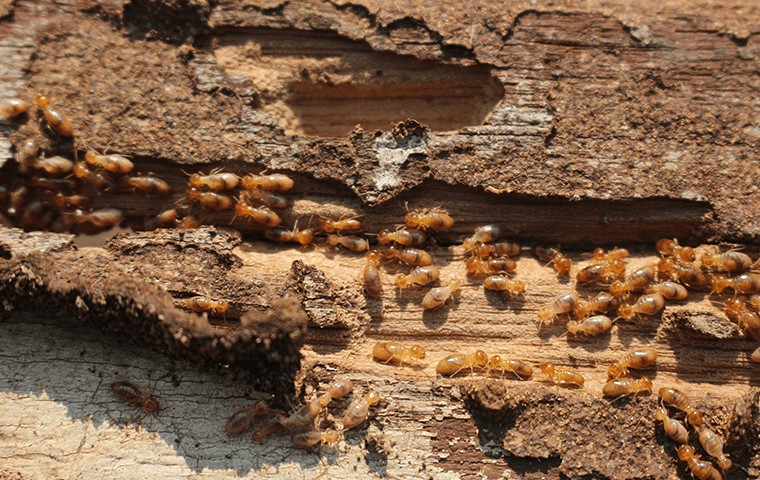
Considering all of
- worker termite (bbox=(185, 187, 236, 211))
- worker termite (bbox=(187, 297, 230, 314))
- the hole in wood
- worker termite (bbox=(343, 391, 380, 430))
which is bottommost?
worker termite (bbox=(343, 391, 380, 430))

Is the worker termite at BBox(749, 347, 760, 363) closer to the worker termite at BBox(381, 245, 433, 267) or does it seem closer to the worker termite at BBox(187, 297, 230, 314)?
the worker termite at BBox(381, 245, 433, 267)

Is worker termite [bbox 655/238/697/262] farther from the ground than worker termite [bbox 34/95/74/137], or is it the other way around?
worker termite [bbox 655/238/697/262]

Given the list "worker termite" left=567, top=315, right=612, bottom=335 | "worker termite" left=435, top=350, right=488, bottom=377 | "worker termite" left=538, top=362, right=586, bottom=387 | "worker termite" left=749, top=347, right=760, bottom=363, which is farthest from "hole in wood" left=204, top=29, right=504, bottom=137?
"worker termite" left=749, top=347, right=760, bottom=363

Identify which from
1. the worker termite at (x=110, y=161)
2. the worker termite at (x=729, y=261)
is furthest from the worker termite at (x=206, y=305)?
the worker termite at (x=729, y=261)

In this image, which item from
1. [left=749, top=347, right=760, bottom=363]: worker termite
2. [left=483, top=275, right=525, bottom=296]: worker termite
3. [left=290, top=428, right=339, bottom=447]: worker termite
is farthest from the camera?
[left=483, top=275, right=525, bottom=296]: worker termite

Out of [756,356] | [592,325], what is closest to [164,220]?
[592,325]

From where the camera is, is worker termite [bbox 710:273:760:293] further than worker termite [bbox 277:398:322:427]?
Yes
